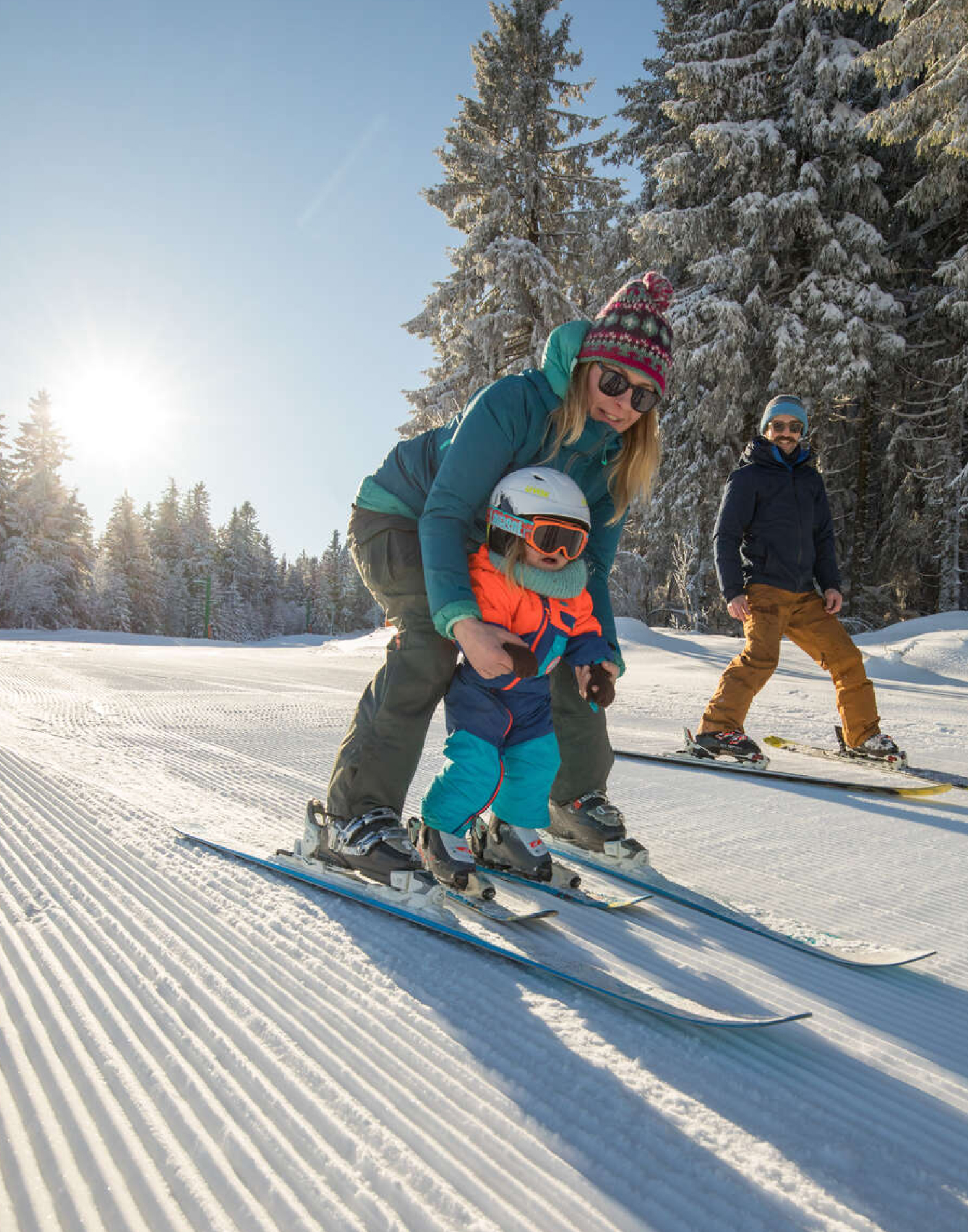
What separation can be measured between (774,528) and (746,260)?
1178cm

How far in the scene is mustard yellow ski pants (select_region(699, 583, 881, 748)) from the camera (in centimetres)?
360

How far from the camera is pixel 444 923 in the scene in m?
1.46

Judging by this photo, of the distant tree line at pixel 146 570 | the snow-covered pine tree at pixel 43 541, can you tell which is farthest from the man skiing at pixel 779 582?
the snow-covered pine tree at pixel 43 541

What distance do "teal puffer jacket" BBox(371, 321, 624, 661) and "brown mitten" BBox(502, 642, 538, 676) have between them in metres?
0.12

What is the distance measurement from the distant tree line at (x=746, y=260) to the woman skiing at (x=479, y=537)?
38.0ft

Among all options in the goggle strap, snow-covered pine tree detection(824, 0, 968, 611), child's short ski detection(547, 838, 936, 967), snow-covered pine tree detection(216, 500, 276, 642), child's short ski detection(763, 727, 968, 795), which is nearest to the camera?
child's short ski detection(547, 838, 936, 967)

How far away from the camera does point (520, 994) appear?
123 centimetres

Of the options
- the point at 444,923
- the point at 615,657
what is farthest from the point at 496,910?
the point at 615,657

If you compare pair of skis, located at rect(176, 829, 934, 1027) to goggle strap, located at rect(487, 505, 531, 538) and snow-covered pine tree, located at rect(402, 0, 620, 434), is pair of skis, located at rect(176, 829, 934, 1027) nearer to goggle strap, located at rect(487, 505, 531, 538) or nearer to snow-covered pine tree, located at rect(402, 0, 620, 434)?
goggle strap, located at rect(487, 505, 531, 538)

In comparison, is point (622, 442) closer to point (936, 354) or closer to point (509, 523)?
point (509, 523)

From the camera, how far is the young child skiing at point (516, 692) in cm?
173

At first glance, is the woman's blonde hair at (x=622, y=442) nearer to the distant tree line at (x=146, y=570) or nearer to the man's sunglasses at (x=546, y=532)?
the man's sunglasses at (x=546, y=532)

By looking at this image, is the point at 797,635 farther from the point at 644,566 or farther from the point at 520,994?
the point at 644,566

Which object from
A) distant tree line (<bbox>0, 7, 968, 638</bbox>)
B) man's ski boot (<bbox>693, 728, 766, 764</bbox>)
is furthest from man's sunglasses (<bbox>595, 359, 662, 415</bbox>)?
distant tree line (<bbox>0, 7, 968, 638</bbox>)
